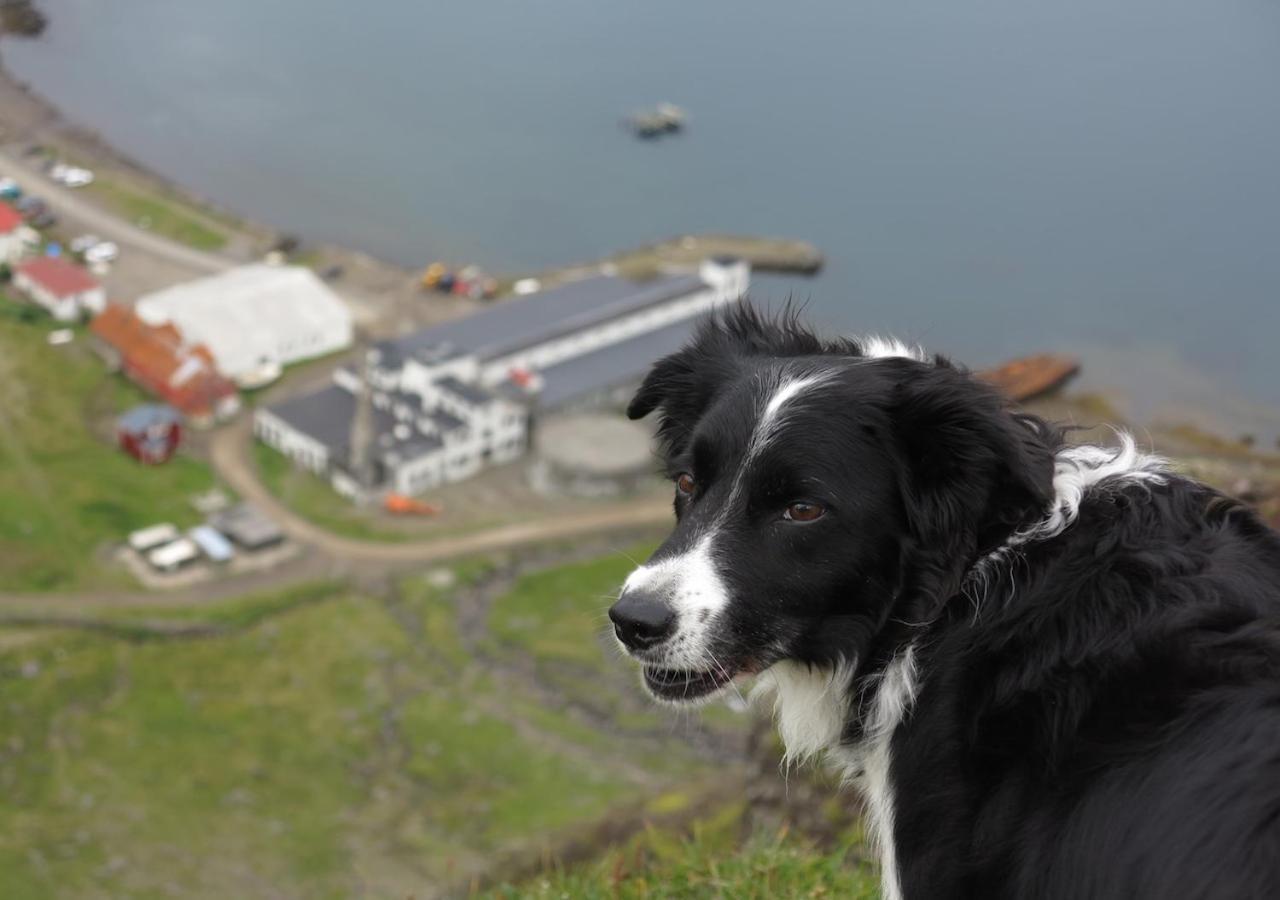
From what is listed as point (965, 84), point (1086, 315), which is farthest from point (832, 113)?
point (1086, 315)

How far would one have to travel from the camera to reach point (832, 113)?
53.7 m

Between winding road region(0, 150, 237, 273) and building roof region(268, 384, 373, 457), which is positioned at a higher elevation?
building roof region(268, 384, 373, 457)

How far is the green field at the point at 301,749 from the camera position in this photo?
22.2 meters

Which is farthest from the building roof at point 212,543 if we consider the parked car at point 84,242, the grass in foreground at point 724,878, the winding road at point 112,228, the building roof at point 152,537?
Result: the grass in foreground at point 724,878

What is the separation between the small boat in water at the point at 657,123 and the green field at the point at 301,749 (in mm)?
27088

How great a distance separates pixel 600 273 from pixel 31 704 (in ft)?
78.0

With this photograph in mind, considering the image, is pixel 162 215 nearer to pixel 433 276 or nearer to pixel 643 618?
pixel 433 276

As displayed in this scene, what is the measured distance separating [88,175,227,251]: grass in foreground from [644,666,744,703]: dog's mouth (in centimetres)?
4513

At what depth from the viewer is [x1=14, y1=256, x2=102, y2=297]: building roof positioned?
135ft

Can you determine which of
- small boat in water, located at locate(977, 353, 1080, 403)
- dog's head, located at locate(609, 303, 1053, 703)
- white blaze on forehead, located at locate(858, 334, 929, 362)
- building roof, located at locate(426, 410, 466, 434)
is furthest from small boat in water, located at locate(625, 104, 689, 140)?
dog's head, located at locate(609, 303, 1053, 703)

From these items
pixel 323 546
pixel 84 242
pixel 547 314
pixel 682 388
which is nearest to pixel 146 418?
pixel 323 546

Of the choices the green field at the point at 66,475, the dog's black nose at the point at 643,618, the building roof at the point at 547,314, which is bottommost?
the green field at the point at 66,475

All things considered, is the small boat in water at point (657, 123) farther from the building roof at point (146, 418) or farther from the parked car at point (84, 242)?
the building roof at point (146, 418)

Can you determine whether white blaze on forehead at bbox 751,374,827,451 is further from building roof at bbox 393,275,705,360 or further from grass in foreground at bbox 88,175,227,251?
grass in foreground at bbox 88,175,227,251
